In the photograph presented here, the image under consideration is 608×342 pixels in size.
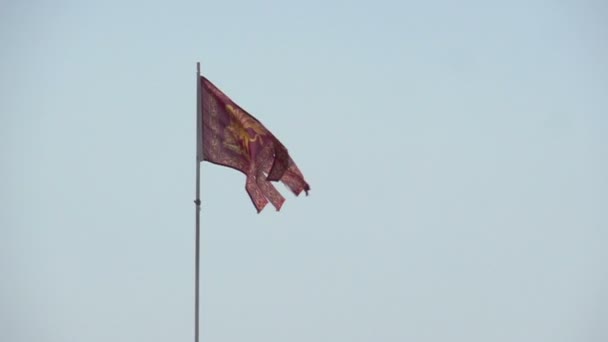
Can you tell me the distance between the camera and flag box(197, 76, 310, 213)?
925 inches

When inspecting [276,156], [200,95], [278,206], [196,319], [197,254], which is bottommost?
[196,319]

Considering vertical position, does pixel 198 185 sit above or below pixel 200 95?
below

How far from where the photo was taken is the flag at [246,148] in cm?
2350

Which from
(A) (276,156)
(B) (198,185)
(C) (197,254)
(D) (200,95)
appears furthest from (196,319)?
(D) (200,95)

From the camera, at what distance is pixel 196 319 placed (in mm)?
22547

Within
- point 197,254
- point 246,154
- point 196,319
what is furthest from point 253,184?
point 196,319

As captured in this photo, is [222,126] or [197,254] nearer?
[197,254]

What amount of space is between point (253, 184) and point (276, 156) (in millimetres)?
1246

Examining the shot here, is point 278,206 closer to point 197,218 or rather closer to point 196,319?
point 197,218

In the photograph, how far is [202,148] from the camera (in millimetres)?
23766

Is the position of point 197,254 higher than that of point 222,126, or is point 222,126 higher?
point 222,126

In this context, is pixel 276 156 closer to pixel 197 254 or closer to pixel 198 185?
pixel 198 185

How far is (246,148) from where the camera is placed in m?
23.9

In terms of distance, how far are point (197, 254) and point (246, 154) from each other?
3.93 metres
